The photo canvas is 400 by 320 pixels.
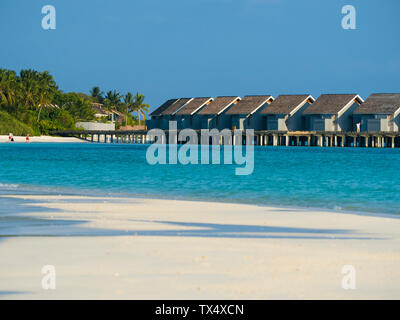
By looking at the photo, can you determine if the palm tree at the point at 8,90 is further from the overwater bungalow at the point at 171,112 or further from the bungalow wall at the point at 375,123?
the bungalow wall at the point at 375,123

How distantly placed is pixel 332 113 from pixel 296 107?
5125 mm

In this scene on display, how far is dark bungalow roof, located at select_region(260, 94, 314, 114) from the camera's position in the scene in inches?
3268

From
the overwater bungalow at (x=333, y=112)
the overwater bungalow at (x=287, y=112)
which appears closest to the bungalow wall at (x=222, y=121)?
the overwater bungalow at (x=287, y=112)

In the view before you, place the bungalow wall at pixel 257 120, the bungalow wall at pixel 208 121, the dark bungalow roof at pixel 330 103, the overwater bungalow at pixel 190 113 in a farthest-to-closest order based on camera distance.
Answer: the overwater bungalow at pixel 190 113, the bungalow wall at pixel 208 121, the bungalow wall at pixel 257 120, the dark bungalow roof at pixel 330 103

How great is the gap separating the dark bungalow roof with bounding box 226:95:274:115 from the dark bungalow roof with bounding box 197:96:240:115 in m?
1.87

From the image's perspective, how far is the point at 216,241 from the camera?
9656 millimetres

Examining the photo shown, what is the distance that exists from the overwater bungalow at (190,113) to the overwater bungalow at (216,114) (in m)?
0.87

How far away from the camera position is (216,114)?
91062mm

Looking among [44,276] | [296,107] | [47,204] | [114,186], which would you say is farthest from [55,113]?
[44,276]

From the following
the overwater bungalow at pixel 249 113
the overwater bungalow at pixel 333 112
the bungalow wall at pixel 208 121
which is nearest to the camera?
the overwater bungalow at pixel 333 112

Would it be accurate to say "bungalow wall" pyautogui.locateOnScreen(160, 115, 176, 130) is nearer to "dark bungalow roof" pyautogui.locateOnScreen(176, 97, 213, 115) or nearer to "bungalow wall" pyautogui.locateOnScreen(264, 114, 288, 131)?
"dark bungalow roof" pyautogui.locateOnScreen(176, 97, 213, 115)

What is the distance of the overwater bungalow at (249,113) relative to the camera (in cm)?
8712

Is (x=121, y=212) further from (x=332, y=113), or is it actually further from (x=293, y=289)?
(x=332, y=113)
